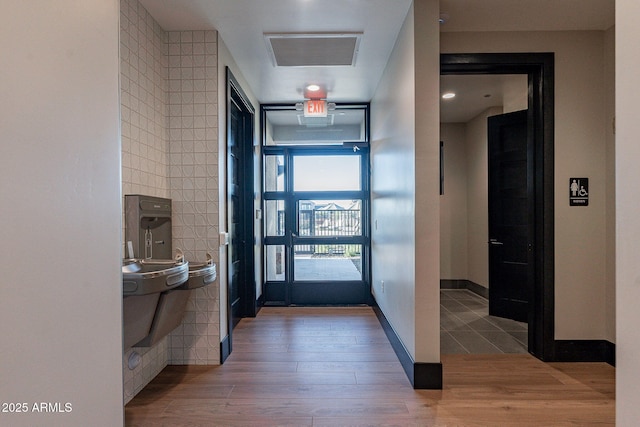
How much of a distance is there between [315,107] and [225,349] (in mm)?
2916

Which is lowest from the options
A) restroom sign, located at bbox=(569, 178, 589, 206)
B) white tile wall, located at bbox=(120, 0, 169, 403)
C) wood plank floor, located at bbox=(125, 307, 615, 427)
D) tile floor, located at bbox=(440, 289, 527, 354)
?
tile floor, located at bbox=(440, 289, 527, 354)

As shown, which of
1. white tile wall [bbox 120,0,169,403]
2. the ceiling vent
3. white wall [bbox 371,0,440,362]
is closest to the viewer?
white tile wall [bbox 120,0,169,403]

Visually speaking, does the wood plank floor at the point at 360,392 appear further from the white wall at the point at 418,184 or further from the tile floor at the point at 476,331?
the white wall at the point at 418,184

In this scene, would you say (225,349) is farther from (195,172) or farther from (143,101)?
(143,101)

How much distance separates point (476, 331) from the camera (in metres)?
3.44

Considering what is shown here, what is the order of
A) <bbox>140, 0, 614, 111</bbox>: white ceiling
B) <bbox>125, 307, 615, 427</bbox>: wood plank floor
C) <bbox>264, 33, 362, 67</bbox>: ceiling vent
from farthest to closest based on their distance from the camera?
<bbox>264, 33, 362, 67</bbox>: ceiling vent < <bbox>140, 0, 614, 111</bbox>: white ceiling < <bbox>125, 307, 615, 427</bbox>: wood plank floor

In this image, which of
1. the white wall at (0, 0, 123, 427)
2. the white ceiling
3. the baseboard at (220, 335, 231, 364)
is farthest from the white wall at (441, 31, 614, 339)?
the white wall at (0, 0, 123, 427)

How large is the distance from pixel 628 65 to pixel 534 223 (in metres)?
2.39

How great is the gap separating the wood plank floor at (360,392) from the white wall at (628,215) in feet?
4.69

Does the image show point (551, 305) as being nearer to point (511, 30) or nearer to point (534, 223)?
point (534, 223)

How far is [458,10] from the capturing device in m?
2.39

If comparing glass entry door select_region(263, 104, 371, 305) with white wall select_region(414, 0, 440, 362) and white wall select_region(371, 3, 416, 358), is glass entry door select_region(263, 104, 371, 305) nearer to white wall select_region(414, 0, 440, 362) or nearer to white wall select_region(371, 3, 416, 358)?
white wall select_region(371, 3, 416, 358)

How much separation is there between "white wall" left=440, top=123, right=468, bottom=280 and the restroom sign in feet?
8.44

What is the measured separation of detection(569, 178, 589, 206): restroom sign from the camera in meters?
2.70
